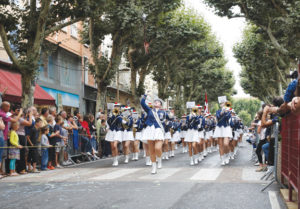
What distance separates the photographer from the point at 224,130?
14.2 m

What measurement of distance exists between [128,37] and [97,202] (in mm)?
16722

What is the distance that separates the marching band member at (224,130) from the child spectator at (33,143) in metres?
5.51

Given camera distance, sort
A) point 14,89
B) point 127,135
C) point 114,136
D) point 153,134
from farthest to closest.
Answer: point 14,89
point 127,135
point 114,136
point 153,134

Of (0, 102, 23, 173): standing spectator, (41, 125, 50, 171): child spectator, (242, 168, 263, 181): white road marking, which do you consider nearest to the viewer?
(242, 168, 263, 181): white road marking

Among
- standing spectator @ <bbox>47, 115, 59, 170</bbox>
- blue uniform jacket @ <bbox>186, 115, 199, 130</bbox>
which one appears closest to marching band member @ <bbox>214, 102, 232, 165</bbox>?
blue uniform jacket @ <bbox>186, 115, 199, 130</bbox>

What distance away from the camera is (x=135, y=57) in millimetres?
28641

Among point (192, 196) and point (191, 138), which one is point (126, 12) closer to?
point (191, 138)

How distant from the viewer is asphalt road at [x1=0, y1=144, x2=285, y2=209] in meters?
6.84

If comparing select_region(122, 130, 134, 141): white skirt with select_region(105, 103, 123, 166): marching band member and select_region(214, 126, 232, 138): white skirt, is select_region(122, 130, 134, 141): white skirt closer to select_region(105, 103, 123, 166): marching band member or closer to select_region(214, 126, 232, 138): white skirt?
select_region(105, 103, 123, 166): marching band member

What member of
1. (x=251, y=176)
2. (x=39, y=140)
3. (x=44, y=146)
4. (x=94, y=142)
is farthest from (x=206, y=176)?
(x=94, y=142)

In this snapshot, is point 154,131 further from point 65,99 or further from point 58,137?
point 65,99

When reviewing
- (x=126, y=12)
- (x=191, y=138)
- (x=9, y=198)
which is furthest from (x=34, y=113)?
(x=126, y=12)

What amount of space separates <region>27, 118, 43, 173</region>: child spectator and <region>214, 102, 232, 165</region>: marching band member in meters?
5.51

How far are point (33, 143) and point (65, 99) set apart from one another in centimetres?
1628
